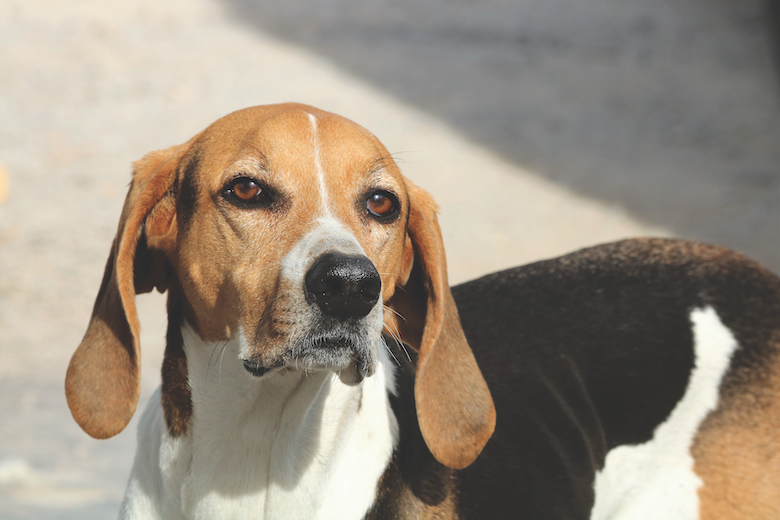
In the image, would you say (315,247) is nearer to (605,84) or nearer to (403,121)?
(403,121)

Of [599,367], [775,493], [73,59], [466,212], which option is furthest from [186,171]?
[73,59]

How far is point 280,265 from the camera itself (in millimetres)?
2406

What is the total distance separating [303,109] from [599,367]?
1.41 meters

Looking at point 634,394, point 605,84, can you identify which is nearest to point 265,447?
point 634,394

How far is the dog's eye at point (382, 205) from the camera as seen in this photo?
2752 mm

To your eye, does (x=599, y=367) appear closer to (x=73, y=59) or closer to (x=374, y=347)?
(x=374, y=347)

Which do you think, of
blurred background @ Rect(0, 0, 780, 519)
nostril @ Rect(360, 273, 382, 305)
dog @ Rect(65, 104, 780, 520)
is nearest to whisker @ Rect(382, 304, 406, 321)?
dog @ Rect(65, 104, 780, 520)

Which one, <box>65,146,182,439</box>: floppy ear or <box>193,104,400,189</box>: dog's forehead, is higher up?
<box>193,104,400,189</box>: dog's forehead

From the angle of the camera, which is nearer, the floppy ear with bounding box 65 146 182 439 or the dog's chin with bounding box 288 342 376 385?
the dog's chin with bounding box 288 342 376 385

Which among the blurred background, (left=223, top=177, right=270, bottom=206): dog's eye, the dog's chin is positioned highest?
(left=223, top=177, right=270, bottom=206): dog's eye

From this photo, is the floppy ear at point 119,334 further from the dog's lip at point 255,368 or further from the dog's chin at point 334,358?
the dog's chin at point 334,358

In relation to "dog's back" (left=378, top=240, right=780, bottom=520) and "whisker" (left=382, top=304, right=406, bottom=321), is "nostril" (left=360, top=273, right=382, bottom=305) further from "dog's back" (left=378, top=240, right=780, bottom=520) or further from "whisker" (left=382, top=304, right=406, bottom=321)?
"dog's back" (left=378, top=240, right=780, bottom=520)

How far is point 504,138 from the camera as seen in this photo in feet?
34.4

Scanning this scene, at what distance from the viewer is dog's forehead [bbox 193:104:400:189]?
2639 mm
